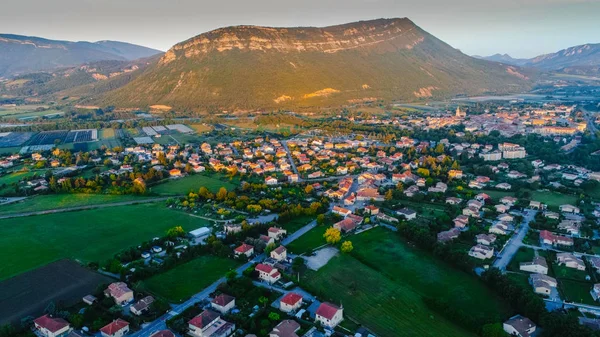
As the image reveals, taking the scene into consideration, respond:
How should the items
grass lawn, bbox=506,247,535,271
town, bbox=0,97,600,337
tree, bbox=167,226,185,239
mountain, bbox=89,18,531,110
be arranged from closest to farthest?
town, bbox=0,97,600,337, grass lawn, bbox=506,247,535,271, tree, bbox=167,226,185,239, mountain, bbox=89,18,531,110

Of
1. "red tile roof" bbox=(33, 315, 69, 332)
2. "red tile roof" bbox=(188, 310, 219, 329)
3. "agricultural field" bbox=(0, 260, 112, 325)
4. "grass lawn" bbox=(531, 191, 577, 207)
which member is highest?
"red tile roof" bbox=(33, 315, 69, 332)

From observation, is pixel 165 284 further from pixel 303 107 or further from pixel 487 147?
pixel 303 107

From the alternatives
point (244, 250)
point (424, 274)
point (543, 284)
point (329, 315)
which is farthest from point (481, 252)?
point (244, 250)

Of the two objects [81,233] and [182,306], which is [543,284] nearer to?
[182,306]

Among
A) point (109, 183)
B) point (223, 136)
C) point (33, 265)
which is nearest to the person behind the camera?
point (33, 265)

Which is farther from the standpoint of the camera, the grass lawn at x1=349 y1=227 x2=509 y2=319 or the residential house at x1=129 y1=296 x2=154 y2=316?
the grass lawn at x1=349 y1=227 x2=509 y2=319

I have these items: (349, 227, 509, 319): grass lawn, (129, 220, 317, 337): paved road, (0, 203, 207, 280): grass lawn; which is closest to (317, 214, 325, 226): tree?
(349, 227, 509, 319): grass lawn

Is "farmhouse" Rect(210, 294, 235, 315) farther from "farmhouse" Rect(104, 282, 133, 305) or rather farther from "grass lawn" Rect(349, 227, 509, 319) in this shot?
"grass lawn" Rect(349, 227, 509, 319)

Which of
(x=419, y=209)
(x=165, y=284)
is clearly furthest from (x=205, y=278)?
(x=419, y=209)
